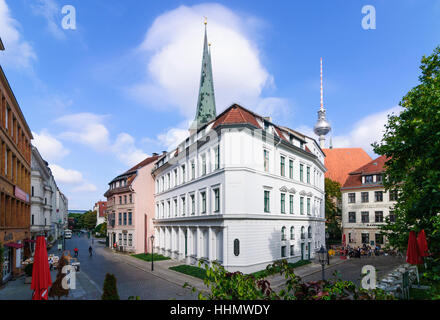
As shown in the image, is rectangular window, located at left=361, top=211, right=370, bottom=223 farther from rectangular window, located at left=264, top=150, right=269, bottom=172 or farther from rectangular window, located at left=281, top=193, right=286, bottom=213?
rectangular window, located at left=264, top=150, right=269, bottom=172

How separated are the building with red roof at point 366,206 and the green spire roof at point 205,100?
2536 cm

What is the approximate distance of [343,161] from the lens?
3253 inches

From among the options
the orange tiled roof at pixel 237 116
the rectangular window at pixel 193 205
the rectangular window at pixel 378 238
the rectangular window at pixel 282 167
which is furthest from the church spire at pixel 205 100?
the rectangular window at pixel 378 238

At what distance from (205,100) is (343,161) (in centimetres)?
4927

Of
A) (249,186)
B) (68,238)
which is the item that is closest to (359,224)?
(249,186)

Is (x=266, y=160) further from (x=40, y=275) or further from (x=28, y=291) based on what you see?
(x=28, y=291)

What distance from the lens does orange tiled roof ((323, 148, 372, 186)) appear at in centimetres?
8088


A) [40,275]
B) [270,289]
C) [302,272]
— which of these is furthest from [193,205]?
[270,289]

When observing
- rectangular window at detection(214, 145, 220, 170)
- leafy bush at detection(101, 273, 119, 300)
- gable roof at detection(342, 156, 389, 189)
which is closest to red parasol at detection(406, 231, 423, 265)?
leafy bush at detection(101, 273, 119, 300)

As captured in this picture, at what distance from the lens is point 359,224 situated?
48312 millimetres

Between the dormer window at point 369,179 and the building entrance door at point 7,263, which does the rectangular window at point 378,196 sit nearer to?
the dormer window at point 369,179

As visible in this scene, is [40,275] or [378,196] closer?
[40,275]

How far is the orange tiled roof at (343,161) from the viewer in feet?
265
